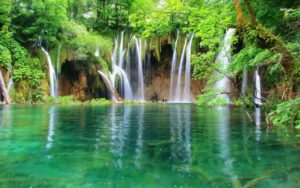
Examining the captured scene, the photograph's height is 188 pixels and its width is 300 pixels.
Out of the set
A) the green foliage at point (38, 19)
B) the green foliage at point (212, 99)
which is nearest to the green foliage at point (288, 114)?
the green foliage at point (212, 99)

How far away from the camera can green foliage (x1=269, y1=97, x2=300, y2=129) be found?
8.19 m

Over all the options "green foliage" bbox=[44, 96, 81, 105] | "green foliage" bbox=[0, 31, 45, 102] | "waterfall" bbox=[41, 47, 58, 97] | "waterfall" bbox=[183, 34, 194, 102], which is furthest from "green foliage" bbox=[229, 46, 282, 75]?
"waterfall" bbox=[183, 34, 194, 102]

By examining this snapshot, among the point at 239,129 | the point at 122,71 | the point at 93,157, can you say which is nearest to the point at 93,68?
the point at 122,71

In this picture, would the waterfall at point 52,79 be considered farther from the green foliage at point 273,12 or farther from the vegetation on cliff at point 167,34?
the green foliage at point 273,12

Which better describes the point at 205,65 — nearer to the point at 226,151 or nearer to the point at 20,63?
the point at 226,151

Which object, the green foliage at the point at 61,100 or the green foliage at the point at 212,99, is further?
the green foliage at the point at 61,100

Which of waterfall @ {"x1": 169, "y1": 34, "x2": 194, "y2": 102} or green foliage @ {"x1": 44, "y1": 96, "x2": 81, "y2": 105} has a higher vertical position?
waterfall @ {"x1": 169, "y1": 34, "x2": 194, "y2": 102}

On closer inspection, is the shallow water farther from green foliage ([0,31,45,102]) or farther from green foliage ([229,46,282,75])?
green foliage ([0,31,45,102])

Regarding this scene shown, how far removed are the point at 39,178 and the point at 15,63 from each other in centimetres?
2333

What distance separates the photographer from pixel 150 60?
3206 centimetres

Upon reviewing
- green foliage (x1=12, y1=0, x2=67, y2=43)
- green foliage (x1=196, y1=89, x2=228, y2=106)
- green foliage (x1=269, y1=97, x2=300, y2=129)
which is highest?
green foliage (x1=12, y1=0, x2=67, y2=43)

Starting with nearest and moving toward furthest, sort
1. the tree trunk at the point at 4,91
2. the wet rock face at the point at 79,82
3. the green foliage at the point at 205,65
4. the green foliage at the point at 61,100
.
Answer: the green foliage at the point at 205,65 → the tree trunk at the point at 4,91 → the green foliage at the point at 61,100 → the wet rock face at the point at 79,82

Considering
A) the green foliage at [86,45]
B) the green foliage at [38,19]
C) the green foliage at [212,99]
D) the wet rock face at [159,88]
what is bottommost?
the green foliage at [212,99]

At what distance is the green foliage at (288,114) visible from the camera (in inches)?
322
